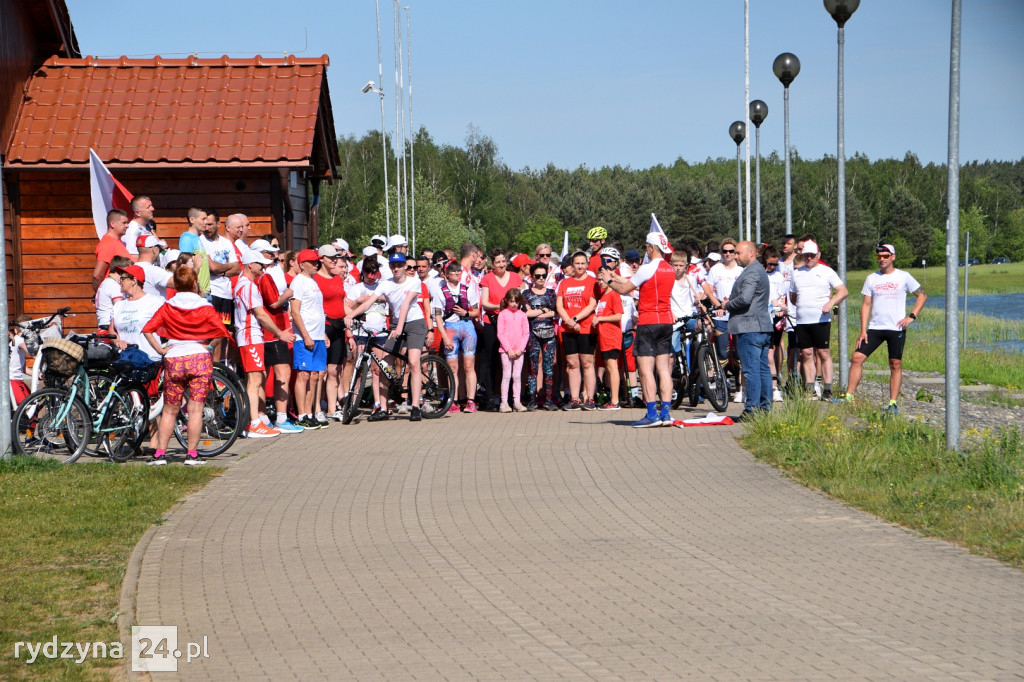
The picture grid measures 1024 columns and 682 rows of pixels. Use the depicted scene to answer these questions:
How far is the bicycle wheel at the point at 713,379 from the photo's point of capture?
45.8 feet

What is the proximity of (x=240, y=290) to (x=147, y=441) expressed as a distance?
1931 millimetres

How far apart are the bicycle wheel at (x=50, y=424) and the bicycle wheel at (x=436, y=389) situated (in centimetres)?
454

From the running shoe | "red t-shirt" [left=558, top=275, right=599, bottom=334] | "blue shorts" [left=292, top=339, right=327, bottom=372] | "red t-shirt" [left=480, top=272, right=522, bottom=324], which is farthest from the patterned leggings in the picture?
the running shoe

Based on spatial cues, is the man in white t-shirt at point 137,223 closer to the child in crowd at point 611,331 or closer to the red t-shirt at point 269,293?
the red t-shirt at point 269,293

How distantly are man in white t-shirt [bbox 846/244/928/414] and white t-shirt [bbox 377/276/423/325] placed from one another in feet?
17.2

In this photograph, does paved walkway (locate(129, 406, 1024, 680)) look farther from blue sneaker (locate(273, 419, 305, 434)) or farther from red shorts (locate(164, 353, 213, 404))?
blue sneaker (locate(273, 419, 305, 434))

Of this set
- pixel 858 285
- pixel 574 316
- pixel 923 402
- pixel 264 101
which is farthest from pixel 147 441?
pixel 858 285

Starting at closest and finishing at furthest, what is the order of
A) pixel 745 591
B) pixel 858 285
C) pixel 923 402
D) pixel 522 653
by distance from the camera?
pixel 522 653
pixel 745 591
pixel 923 402
pixel 858 285

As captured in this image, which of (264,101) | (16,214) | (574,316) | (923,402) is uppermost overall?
(264,101)

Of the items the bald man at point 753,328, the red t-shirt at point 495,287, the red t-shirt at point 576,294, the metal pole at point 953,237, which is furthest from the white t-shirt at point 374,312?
the metal pole at point 953,237

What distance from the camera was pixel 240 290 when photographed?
42.2 feet

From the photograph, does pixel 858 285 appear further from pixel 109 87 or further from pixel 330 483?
pixel 330 483

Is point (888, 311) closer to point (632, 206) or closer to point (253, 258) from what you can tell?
point (253, 258)

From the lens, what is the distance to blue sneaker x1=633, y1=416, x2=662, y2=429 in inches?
508
